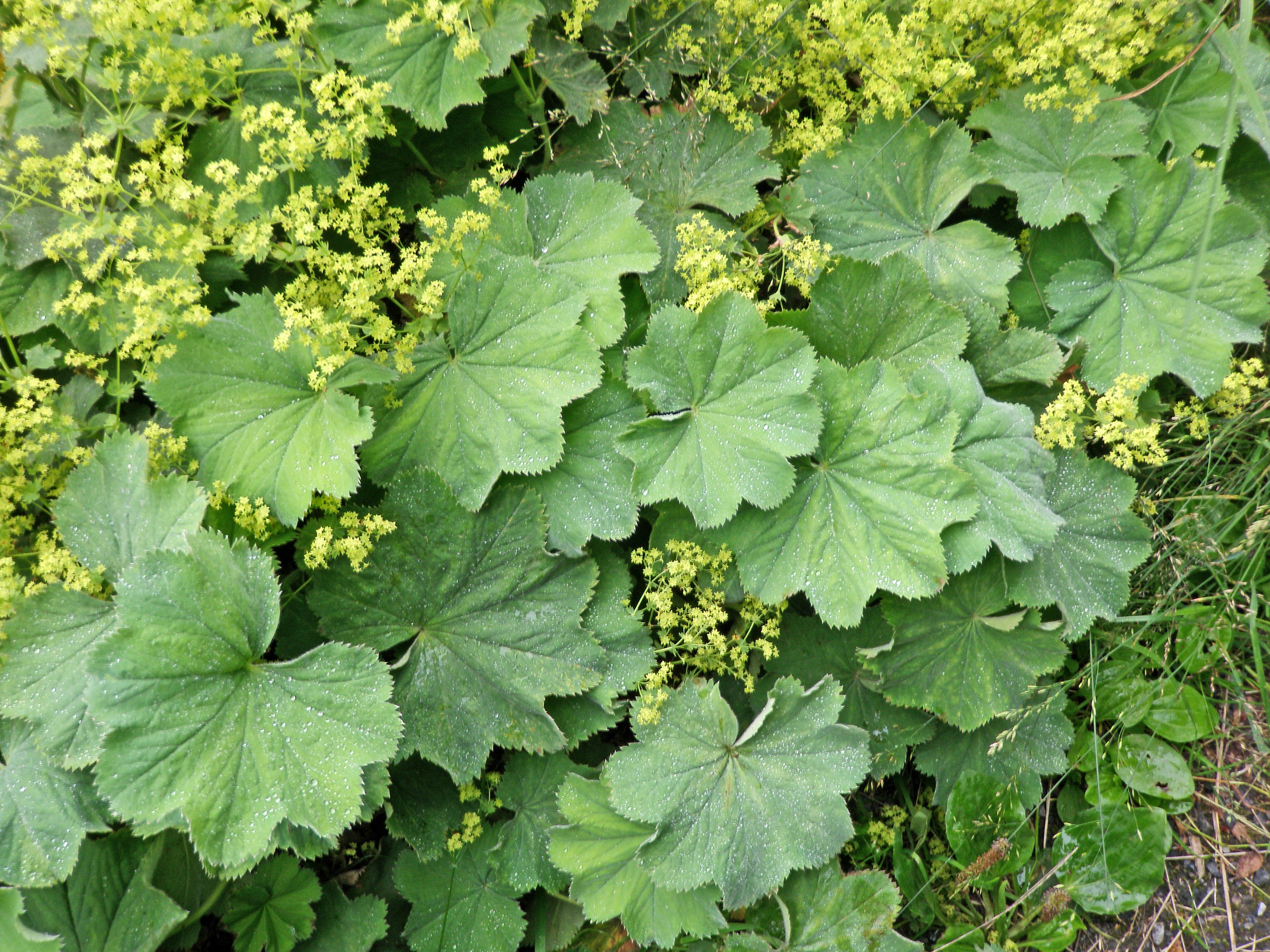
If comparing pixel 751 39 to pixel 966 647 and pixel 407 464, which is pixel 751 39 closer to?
pixel 407 464

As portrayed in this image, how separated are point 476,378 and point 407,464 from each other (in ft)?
0.99

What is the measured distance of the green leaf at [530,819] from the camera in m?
2.32

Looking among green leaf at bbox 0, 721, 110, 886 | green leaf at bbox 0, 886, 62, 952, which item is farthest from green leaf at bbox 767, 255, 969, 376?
green leaf at bbox 0, 886, 62, 952

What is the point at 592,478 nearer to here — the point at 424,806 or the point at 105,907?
the point at 424,806

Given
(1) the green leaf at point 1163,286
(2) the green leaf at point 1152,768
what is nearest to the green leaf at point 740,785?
(2) the green leaf at point 1152,768

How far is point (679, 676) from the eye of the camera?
2469 mm

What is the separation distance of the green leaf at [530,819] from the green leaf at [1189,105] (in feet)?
8.70

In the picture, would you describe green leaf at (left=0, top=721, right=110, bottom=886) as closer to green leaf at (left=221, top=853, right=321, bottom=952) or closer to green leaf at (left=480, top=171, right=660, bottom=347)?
green leaf at (left=221, top=853, right=321, bottom=952)

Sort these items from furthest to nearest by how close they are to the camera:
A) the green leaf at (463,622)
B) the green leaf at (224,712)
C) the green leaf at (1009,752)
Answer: the green leaf at (1009,752)
the green leaf at (463,622)
the green leaf at (224,712)

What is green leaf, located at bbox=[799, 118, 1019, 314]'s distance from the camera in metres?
2.51

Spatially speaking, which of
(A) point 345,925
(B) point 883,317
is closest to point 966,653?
(B) point 883,317

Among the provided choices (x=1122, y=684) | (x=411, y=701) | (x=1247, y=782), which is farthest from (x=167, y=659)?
(x=1247, y=782)

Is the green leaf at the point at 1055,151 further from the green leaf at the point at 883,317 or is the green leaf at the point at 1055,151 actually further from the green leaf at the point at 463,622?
the green leaf at the point at 463,622

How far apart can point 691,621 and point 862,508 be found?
1.90 ft
